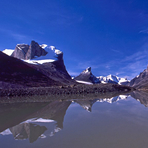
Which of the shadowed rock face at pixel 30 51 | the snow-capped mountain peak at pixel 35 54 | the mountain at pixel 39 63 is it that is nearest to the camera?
the mountain at pixel 39 63

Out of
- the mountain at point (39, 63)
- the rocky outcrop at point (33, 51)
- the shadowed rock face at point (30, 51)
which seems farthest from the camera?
the shadowed rock face at point (30, 51)

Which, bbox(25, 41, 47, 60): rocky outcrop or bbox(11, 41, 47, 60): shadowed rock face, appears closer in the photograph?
bbox(25, 41, 47, 60): rocky outcrop

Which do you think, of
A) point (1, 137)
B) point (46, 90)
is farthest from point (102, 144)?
point (46, 90)

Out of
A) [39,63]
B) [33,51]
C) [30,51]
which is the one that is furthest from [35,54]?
[39,63]

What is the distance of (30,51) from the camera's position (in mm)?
121688

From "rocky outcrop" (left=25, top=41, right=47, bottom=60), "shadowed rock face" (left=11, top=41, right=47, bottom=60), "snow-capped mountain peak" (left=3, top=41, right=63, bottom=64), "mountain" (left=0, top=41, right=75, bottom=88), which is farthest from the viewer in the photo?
"shadowed rock face" (left=11, top=41, right=47, bottom=60)

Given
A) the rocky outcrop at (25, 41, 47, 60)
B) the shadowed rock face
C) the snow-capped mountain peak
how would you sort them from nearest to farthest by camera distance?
the snow-capped mountain peak < the rocky outcrop at (25, 41, 47, 60) < the shadowed rock face

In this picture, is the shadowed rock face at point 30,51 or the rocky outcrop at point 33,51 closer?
the rocky outcrop at point 33,51

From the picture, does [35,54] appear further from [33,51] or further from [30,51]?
[30,51]

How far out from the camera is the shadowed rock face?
398 ft

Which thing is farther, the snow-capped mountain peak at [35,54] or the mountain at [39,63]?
the snow-capped mountain peak at [35,54]

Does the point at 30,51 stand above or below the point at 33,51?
below

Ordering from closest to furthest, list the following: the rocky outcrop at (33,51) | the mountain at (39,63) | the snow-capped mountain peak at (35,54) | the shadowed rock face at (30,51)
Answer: the mountain at (39,63) < the snow-capped mountain peak at (35,54) < the rocky outcrop at (33,51) < the shadowed rock face at (30,51)

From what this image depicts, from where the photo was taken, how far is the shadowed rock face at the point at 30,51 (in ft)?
398
